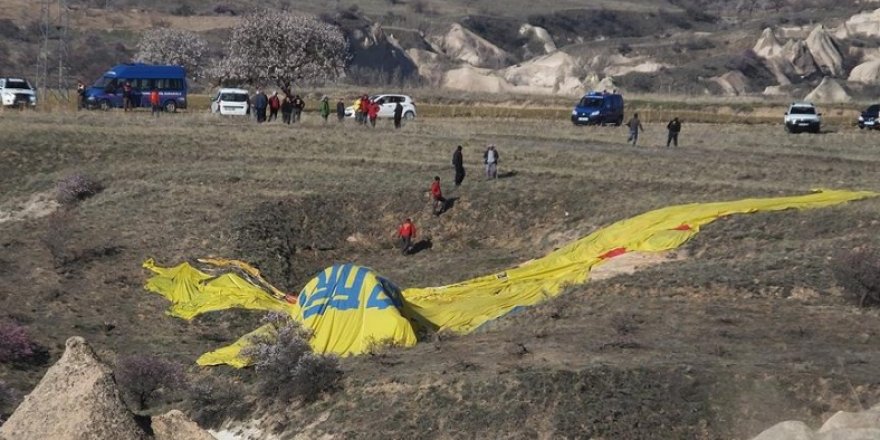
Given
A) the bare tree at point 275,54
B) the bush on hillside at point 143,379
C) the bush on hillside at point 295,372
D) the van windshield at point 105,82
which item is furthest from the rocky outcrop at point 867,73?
the bush on hillside at point 295,372

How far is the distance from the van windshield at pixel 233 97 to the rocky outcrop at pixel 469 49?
275ft

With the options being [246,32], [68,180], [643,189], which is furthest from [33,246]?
[246,32]

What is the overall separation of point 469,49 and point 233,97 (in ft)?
287

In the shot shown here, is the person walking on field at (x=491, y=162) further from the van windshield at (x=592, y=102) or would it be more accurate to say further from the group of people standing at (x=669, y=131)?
the van windshield at (x=592, y=102)

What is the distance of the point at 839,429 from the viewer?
50.2 feet

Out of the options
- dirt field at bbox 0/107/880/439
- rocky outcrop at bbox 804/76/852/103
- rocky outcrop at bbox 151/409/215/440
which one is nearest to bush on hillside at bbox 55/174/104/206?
dirt field at bbox 0/107/880/439

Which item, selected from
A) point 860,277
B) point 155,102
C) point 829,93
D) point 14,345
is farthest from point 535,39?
point 14,345

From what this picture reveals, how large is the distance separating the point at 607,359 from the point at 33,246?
62.4 feet

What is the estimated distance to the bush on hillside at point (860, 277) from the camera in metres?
23.2

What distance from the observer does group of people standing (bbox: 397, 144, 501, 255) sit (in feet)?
115

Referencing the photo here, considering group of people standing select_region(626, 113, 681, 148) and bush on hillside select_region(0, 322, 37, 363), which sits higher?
group of people standing select_region(626, 113, 681, 148)

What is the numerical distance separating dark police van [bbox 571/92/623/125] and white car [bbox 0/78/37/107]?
24.9 m

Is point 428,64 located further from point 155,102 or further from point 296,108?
point 296,108

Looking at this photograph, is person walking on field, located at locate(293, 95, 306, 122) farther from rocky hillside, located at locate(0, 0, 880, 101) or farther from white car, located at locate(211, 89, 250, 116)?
rocky hillside, located at locate(0, 0, 880, 101)
